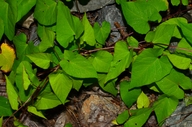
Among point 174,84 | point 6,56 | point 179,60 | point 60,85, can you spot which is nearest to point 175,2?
point 179,60

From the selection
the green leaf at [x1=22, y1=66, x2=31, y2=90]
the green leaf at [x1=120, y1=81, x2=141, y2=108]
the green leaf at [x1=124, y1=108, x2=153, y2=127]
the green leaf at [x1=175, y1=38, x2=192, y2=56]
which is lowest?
the green leaf at [x1=124, y1=108, x2=153, y2=127]

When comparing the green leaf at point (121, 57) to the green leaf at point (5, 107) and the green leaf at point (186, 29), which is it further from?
the green leaf at point (5, 107)

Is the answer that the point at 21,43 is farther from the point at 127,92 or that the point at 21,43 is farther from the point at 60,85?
the point at 127,92

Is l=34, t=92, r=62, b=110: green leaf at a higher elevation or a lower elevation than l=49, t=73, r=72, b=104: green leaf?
lower

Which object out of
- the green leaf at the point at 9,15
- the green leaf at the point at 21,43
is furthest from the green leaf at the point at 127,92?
the green leaf at the point at 9,15

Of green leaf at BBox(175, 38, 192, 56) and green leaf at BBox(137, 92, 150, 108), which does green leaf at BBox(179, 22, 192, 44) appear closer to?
green leaf at BBox(175, 38, 192, 56)

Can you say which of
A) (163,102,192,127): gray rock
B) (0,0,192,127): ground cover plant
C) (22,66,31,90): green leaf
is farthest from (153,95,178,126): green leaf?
(22,66,31,90): green leaf
